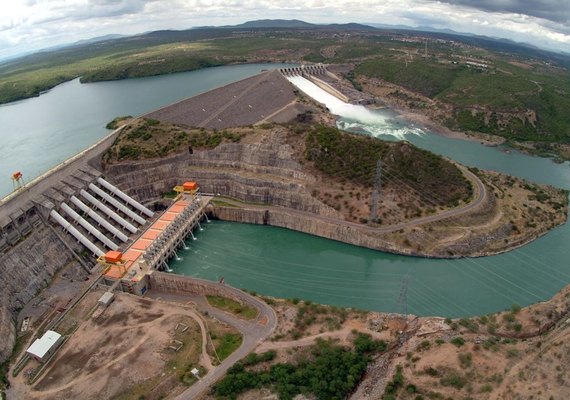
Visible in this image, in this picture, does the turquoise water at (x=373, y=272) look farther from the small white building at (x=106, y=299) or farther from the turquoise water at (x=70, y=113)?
the turquoise water at (x=70, y=113)

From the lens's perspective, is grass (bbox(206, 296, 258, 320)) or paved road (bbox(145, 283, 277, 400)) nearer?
paved road (bbox(145, 283, 277, 400))

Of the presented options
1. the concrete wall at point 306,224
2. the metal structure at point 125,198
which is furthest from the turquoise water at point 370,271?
the metal structure at point 125,198

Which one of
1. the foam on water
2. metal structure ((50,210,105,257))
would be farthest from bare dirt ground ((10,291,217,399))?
the foam on water

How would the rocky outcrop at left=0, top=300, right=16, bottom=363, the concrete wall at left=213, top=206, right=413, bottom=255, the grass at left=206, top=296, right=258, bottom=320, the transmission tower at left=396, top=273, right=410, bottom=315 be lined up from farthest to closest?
the concrete wall at left=213, top=206, right=413, bottom=255 → the transmission tower at left=396, top=273, right=410, bottom=315 → the grass at left=206, top=296, right=258, bottom=320 → the rocky outcrop at left=0, top=300, right=16, bottom=363

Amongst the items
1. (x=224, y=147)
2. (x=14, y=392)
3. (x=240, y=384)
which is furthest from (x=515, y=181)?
(x=14, y=392)

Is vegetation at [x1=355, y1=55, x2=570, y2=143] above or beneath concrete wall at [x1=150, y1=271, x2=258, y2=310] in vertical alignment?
above

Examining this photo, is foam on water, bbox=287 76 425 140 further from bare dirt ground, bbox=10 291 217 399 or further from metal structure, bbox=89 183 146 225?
bare dirt ground, bbox=10 291 217 399

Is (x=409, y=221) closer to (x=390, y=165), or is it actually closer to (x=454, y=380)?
(x=390, y=165)
